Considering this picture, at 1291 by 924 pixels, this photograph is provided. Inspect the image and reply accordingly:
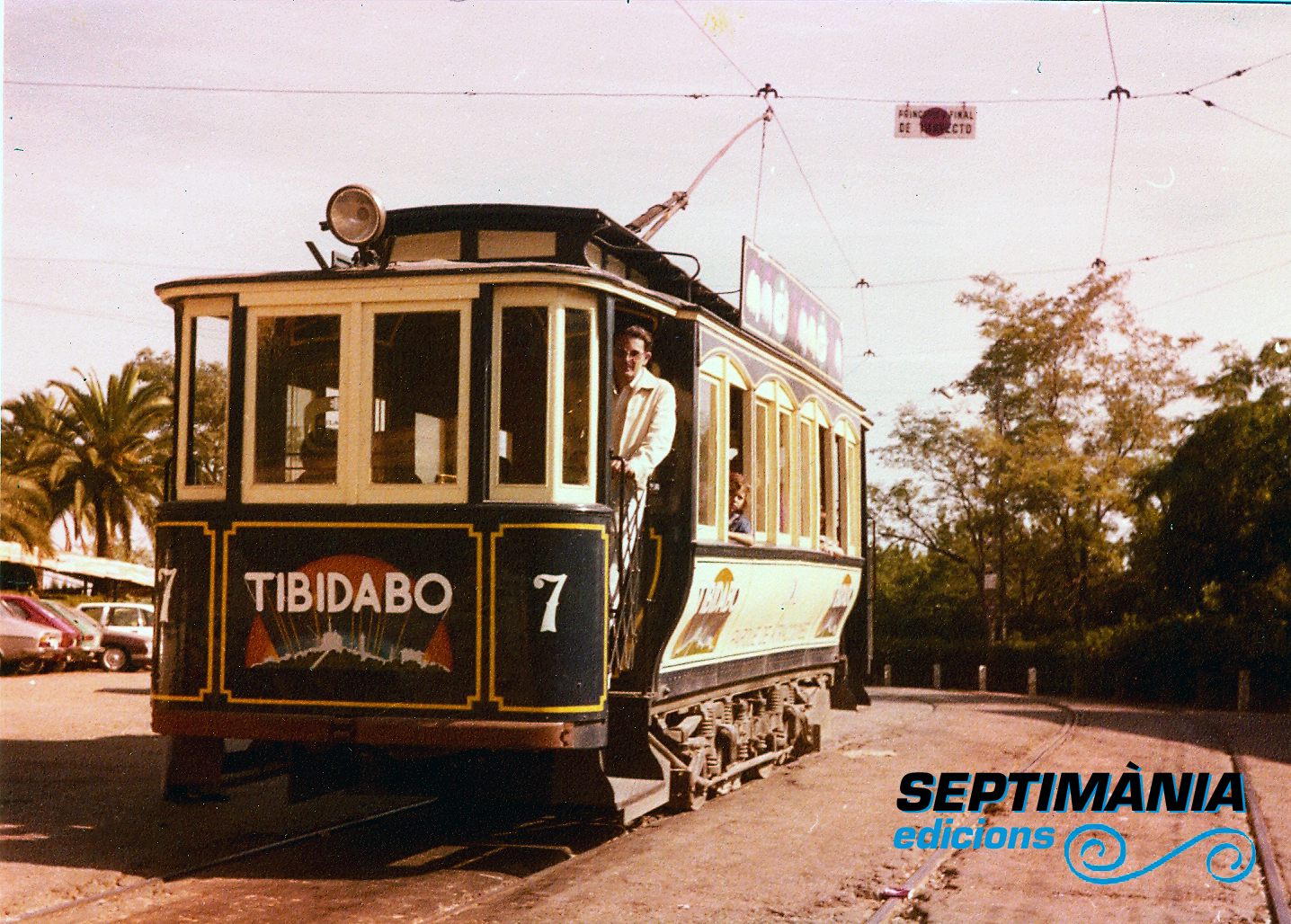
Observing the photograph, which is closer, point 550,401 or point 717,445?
point 550,401

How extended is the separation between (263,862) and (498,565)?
2.07 metres

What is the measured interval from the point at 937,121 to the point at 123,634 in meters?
22.3

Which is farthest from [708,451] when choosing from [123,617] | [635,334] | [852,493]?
[123,617]

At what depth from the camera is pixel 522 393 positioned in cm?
727

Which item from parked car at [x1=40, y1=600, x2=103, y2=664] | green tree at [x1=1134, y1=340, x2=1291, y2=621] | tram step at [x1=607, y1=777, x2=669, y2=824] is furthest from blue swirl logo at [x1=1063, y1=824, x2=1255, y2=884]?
parked car at [x1=40, y1=600, x2=103, y2=664]

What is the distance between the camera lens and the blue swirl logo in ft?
25.0

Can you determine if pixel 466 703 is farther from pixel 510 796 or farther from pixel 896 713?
pixel 896 713

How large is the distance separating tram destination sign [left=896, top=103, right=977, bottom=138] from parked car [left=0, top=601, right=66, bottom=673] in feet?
62.9

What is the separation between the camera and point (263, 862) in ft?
24.5

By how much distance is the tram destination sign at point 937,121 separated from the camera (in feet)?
29.8

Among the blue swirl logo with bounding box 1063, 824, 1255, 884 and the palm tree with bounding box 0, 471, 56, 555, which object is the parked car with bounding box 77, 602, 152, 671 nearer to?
the palm tree with bounding box 0, 471, 56, 555

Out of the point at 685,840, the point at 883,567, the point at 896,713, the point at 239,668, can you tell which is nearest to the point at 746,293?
the point at 685,840

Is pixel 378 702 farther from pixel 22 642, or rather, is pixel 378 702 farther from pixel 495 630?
pixel 22 642

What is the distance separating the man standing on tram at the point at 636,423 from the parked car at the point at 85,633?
19.9 metres
